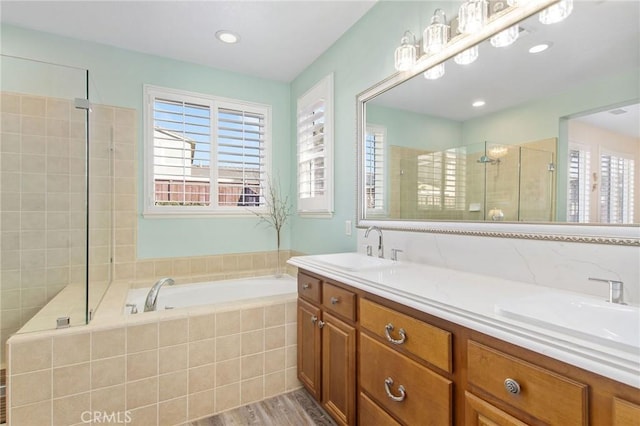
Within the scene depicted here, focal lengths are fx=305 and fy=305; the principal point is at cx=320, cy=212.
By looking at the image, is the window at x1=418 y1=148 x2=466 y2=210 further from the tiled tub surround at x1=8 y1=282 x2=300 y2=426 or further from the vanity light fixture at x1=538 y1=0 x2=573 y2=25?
the tiled tub surround at x1=8 y1=282 x2=300 y2=426

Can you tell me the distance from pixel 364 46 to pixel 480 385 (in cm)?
213

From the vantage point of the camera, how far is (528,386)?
0.78m

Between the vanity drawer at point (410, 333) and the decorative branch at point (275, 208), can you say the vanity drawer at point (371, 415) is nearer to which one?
the vanity drawer at point (410, 333)

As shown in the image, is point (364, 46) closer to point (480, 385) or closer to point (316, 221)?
point (316, 221)

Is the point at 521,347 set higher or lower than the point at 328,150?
lower

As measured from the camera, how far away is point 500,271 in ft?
4.38

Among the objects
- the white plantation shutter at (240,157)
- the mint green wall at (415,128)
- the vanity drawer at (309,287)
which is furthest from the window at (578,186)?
the white plantation shutter at (240,157)

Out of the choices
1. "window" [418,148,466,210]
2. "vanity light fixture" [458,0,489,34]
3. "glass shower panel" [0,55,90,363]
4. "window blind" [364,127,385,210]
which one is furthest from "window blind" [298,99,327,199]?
"glass shower panel" [0,55,90,363]

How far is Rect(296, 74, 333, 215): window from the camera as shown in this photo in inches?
101

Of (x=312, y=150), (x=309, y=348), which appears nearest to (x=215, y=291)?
(x=309, y=348)

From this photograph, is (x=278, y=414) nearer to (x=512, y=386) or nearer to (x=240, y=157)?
(x=512, y=386)

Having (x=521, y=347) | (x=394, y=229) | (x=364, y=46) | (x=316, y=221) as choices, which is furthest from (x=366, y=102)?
(x=521, y=347)

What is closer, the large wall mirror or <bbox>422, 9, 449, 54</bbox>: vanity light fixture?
the large wall mirror

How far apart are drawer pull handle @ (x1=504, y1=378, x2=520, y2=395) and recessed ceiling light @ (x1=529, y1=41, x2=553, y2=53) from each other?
1.22 metres
